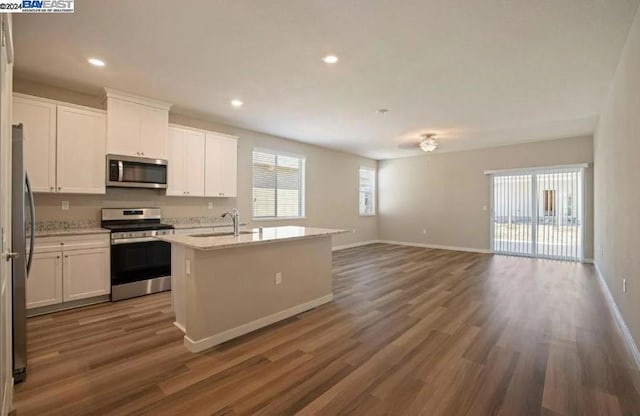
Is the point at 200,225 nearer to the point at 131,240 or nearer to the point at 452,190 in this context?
the point at 131,240

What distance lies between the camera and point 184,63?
126 inches

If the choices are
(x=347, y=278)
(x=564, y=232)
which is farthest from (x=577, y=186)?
(x=347, y=278)

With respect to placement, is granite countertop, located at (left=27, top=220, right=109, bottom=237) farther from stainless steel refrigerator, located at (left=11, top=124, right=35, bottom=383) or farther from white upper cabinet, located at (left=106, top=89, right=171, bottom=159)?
stainless steel refrigerator, located at (left=11, top=124, right=35, bottom=383)

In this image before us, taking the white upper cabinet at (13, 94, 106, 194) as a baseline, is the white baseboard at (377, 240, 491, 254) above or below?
below

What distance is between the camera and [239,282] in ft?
9.71

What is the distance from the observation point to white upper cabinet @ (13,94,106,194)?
11.5ft

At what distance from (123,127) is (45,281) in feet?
6.74

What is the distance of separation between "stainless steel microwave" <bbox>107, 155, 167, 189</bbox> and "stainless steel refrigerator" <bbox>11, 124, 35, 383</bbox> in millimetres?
1842

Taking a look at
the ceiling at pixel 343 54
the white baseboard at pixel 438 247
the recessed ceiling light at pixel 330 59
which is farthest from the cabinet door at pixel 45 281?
the white baseboard at pixel 438 247

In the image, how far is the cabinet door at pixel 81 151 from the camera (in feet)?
12.2

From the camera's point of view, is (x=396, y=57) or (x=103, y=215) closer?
(x=396, y=57)

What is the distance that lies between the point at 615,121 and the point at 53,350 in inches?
243

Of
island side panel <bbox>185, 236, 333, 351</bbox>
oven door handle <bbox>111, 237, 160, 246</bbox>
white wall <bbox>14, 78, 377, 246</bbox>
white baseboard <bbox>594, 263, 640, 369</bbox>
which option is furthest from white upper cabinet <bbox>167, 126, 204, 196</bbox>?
white baseboard <bbox>594, 263, 640, 369</bbox>

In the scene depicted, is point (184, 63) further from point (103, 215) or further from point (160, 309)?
point (160, 309)
